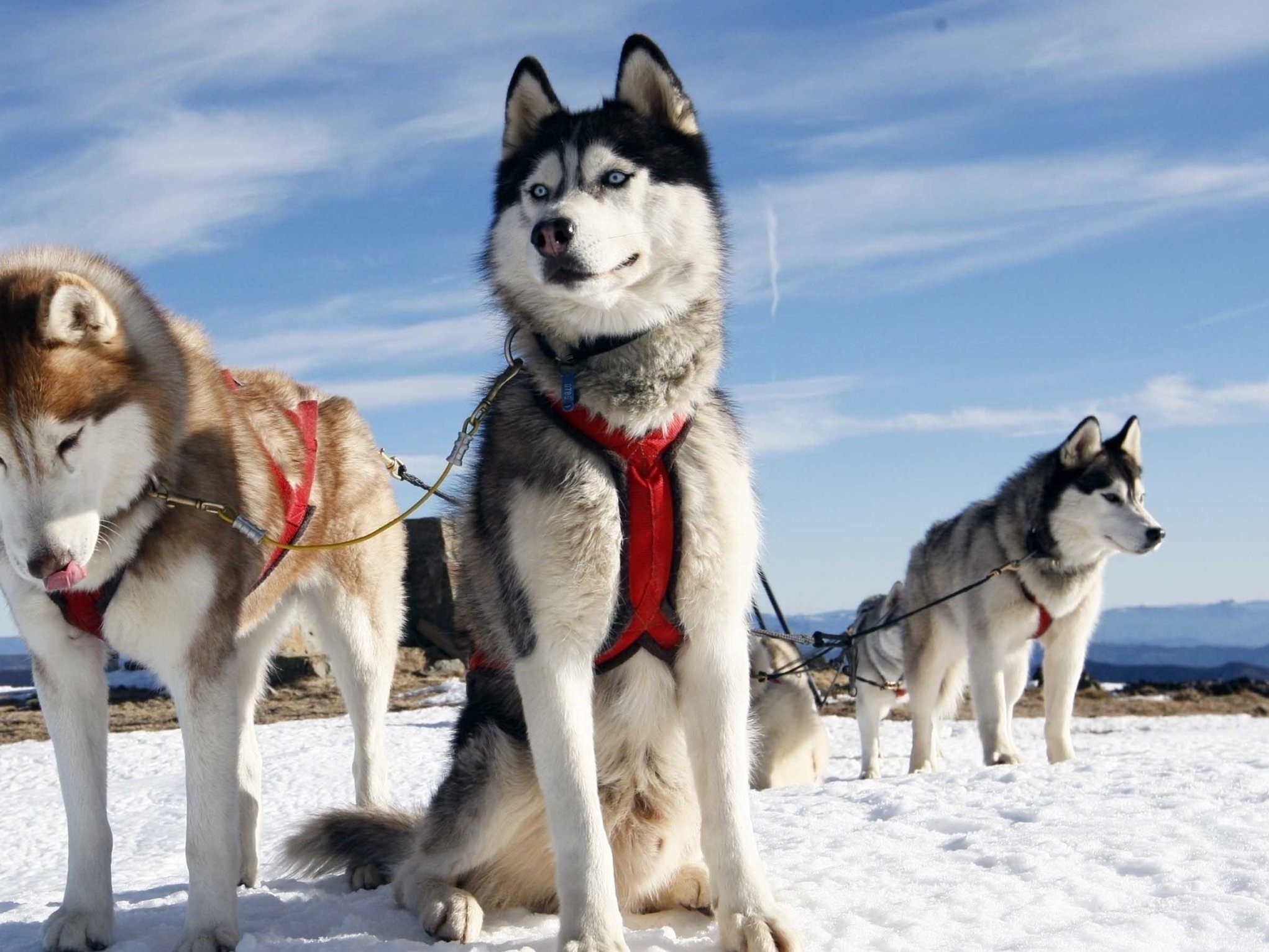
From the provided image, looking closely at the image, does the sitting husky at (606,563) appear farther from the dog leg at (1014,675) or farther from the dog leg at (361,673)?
the dog leg at (1014,675)

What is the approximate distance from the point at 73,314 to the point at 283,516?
37.2 inches

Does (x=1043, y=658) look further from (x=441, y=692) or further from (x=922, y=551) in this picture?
(x=441, y=692)

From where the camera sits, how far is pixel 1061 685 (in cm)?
777

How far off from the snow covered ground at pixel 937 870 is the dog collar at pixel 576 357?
54.4 inches

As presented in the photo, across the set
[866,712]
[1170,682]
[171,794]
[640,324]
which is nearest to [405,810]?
[640,324]

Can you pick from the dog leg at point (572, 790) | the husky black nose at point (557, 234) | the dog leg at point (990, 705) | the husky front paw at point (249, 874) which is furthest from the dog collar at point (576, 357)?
the dog leg at point (990, 705)

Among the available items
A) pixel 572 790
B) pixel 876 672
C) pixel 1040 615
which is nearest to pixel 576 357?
pixel 572 790

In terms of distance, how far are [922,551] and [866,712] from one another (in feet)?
4.66

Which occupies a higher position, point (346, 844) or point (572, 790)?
point (572, 790)

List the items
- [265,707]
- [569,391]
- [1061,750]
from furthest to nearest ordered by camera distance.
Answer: [265,707], [1061,750], [569,391]

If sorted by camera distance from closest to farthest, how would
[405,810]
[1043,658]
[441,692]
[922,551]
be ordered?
1. [405,810]
2. [1043,658]
3. [922,551]
4. [441,692]

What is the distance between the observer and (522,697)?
2750mm

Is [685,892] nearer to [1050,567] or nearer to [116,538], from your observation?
[116,538]

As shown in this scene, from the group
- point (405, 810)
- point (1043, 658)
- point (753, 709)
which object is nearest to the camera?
point (405, 810)
